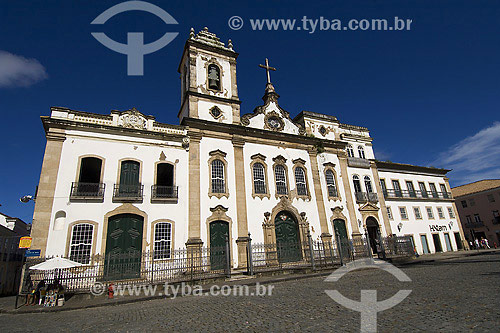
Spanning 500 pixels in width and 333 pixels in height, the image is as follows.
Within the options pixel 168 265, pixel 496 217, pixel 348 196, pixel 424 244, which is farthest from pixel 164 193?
pixel 496 217

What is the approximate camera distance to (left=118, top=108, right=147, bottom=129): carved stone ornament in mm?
16269

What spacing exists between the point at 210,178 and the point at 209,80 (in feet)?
25.7

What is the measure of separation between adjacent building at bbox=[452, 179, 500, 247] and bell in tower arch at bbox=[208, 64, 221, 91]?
130 ft

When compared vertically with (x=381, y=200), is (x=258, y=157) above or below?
above

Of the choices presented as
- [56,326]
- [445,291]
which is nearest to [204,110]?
[56,326]

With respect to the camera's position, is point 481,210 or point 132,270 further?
point 481,210

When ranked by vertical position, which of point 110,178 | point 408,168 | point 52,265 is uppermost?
point 408,168

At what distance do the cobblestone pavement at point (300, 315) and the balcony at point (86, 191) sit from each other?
6.11m

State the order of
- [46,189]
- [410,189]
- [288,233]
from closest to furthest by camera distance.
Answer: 1. [46,189]
2. [288,233]
3. [410,189]

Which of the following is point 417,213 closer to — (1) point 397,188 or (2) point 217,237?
(1) point 397,188

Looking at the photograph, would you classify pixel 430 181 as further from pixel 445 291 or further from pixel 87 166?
pixel 87 166

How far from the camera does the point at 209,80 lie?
66.2 feet

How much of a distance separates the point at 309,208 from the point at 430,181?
17.9 metres

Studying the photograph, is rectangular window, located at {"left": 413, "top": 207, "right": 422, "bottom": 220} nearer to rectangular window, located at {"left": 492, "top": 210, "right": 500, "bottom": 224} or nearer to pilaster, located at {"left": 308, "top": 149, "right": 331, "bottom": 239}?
pilaster, located at {"left": 308, "top": 149, "right": 331, "bottom": 239}
